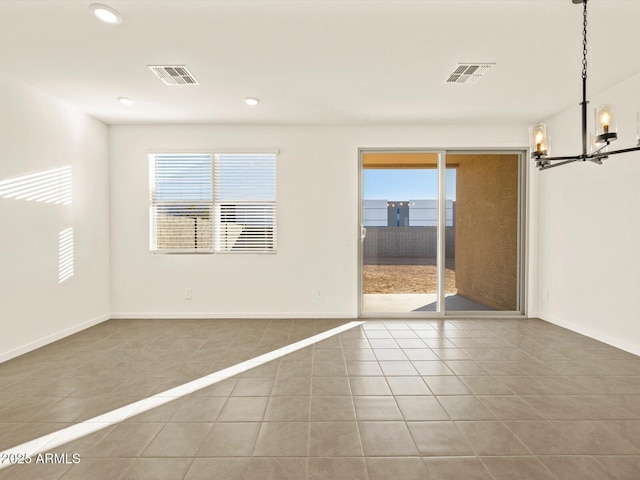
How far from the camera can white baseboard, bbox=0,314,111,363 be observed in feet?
10.3

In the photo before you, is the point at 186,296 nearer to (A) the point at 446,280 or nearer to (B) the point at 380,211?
(B) the point at 380,211

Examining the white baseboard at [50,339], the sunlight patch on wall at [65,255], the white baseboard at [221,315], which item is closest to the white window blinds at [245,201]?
the white baseboard at [221,315]

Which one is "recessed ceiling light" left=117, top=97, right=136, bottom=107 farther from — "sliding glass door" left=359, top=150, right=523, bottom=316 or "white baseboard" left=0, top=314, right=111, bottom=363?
"sliding glass door" left=359, top=150, right=523, bottom=316

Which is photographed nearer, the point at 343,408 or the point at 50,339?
the point at 343,408

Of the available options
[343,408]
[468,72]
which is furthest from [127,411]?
[468,72]

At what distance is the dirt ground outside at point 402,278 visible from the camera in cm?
473

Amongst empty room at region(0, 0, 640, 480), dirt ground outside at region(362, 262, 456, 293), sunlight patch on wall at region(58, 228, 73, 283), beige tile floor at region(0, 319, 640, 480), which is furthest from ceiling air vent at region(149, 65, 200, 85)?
dirt ground outside at region(362, 262, 456, 293)

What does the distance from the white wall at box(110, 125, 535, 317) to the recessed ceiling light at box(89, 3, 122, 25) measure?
7.47ft

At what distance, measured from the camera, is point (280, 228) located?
4613 millimetres

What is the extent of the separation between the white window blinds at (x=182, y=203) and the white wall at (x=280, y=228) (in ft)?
0.47

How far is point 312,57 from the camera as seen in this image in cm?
284

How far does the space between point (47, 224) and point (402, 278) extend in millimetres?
4409

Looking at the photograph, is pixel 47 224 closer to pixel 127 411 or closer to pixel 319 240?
pixel 127 411

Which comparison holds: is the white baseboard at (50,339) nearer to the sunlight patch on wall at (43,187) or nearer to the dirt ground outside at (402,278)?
the sunlight patch on wall at (43,187)
